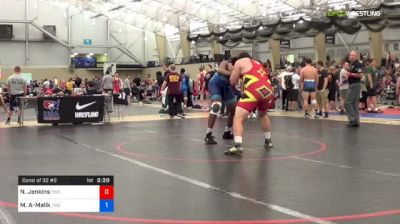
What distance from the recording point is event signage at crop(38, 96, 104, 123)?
14.0 m

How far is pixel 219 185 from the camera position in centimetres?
583

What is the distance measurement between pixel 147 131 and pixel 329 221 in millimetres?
8126

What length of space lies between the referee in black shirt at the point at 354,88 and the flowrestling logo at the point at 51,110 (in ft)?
24.5

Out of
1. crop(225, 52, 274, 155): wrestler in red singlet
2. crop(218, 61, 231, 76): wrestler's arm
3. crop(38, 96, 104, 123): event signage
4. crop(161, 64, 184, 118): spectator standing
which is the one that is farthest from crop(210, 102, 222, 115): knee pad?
crop(161, 64, 184, 118): spectator standing

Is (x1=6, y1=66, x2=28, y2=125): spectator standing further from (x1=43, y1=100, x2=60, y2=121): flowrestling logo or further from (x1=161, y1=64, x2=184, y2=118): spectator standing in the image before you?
(x1=161, y1=64, x2=184, y2=118): spectator standing

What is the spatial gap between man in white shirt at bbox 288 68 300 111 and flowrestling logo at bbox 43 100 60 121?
810cm

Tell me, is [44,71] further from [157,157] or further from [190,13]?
[157,157]

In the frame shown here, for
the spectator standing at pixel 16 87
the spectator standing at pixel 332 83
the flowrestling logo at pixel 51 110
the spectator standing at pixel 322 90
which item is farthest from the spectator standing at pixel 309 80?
the spectator standing at pixel 16 87

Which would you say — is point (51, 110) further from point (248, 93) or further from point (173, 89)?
point (248, 93)

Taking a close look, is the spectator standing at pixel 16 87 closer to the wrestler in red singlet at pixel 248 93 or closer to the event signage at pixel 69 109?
the event signage at pixel 69 109

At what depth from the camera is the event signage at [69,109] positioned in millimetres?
13969

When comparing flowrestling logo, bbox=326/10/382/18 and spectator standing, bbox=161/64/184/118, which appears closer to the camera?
spectator standing, bbox=161/64/184/118

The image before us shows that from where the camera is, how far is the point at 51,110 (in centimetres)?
1402
